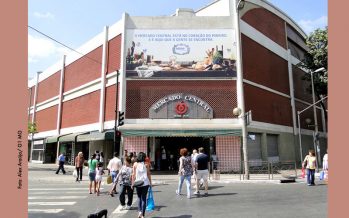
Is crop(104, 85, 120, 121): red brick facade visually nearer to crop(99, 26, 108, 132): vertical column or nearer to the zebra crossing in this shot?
crop(99, 26, 108, 132): vertical column

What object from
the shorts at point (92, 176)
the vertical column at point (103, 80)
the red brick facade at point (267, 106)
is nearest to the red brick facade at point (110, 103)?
the vertical column at point (103, 80)

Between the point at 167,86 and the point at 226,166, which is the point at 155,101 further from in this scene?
the point at 226,166

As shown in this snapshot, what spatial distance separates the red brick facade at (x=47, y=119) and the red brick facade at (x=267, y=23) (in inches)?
878

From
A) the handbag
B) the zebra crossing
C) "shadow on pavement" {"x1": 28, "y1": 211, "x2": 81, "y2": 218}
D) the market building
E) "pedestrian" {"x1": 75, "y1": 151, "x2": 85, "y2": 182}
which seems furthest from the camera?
the market building

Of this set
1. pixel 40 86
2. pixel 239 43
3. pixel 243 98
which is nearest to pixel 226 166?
pixel 243 98

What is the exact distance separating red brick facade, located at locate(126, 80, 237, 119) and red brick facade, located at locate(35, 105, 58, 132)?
15447mm

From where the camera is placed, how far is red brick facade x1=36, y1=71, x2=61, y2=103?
1460 inches

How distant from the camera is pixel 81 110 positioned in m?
30.9

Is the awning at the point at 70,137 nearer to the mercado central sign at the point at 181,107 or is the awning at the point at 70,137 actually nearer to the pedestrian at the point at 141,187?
the mercado central sign at the point at 181,107

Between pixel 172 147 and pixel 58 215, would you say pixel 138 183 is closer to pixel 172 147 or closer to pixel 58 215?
pixel 58 215

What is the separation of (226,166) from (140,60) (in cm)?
978

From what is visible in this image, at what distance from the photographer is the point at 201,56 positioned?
24.5 meters

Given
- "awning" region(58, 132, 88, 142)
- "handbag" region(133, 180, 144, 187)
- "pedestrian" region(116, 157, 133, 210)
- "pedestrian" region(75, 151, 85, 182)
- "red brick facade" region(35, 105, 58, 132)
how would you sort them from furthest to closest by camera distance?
"red brick facade" region(35, 105, 58, 132) → "awning" region(58, 132, 88, 142) → "pedestrian" region(75, 151, 85, 182) → "pedestrian" region(116, 157, 133, 210) → "handbag" region(133, 180, 144, 187)

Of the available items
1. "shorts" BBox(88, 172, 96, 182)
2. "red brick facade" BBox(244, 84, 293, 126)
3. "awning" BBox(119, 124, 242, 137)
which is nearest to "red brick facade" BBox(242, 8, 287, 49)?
"red brick facade" BBox(244, 84, 293, 126)
